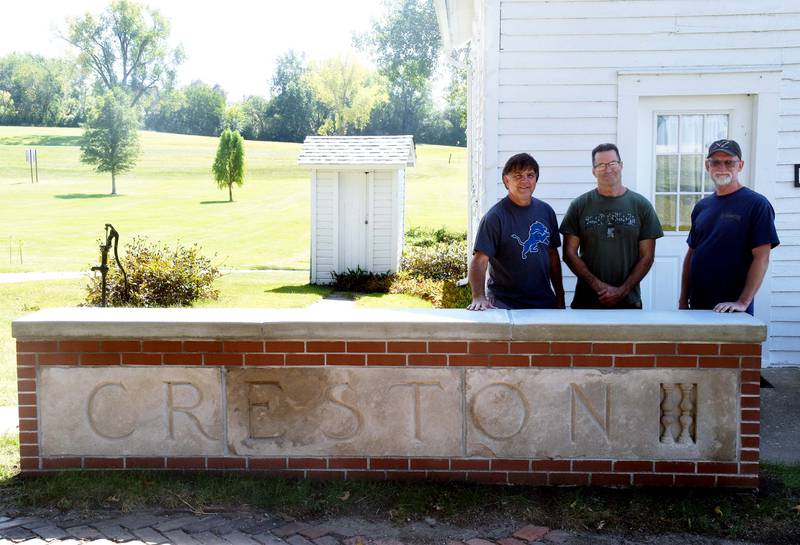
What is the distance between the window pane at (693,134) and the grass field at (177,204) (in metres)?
12.4

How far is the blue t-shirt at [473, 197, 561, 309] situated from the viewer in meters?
4.75

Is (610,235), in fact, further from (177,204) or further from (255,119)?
(255,119)

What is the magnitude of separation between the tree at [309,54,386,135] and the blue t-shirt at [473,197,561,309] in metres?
64.8

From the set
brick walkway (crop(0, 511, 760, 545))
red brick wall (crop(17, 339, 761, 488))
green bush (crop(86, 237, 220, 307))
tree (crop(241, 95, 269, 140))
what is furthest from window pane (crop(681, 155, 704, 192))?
tree (crop(241, 95, 269, 140))

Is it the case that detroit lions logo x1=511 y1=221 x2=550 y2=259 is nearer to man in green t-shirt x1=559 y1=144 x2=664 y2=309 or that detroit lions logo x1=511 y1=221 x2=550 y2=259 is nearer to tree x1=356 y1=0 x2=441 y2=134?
man in green t-shirt x1=559 y1=144 x2=664 y2=309

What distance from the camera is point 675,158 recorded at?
287 inches

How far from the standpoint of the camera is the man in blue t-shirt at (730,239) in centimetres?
466

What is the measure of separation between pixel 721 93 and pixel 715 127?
30 cm

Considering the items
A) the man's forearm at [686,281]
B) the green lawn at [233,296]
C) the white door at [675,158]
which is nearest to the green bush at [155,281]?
the green lawn at [233,296]

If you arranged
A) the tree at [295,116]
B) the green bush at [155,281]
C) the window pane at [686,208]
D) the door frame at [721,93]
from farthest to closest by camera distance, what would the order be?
the tree at [295,116], the green bush at [155,281], the window pane at [686,208], the door frame at [721,93]

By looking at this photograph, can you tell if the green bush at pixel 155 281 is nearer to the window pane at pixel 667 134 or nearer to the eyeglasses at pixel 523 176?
the window pane at pixel 667 134

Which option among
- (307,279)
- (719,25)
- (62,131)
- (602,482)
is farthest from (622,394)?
(62,131)

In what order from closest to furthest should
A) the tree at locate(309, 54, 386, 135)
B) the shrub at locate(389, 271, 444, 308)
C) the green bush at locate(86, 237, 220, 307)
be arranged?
the green bush at locate(86, 237, 220, 307) < the shrub at locate(389, 271, 444, 308) < the tree at locate(309, 54, 386, 135)

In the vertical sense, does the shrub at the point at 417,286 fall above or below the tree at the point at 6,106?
below
